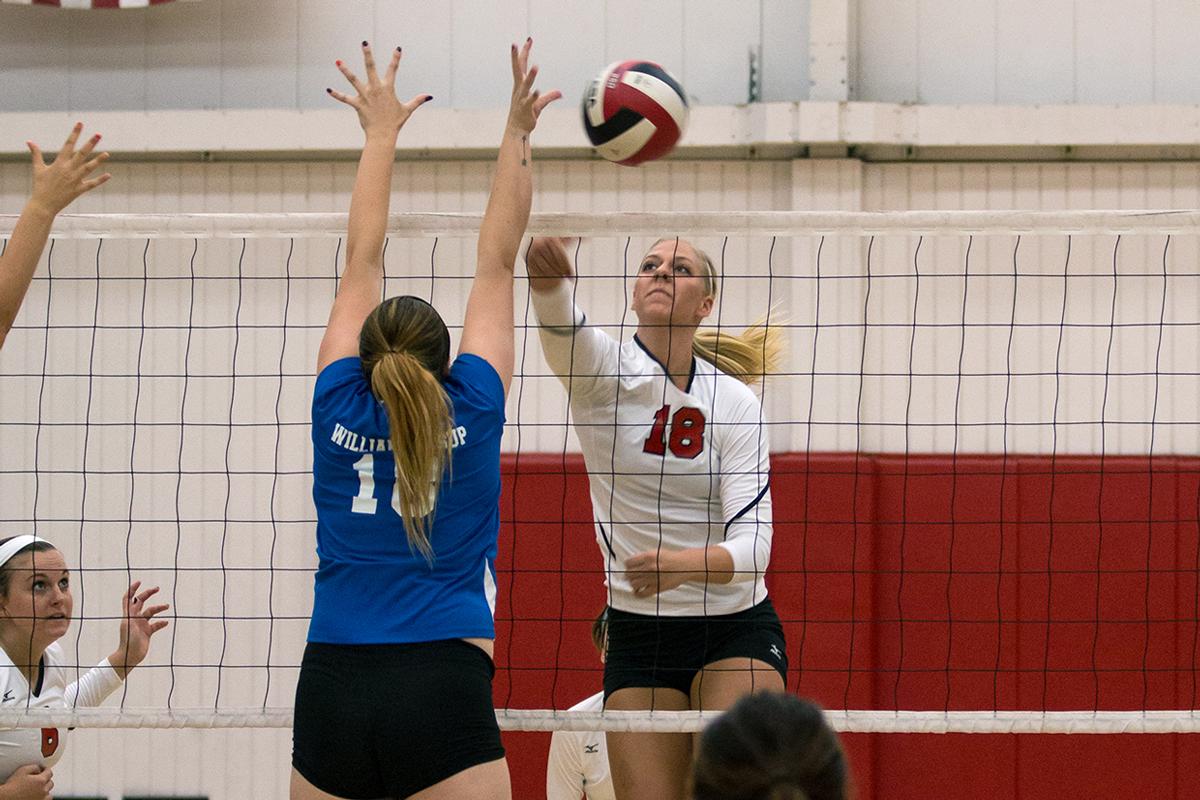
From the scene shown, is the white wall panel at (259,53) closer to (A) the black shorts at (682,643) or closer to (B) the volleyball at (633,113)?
(B) the volleyball at (633,113)

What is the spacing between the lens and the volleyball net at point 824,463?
671 centimetres

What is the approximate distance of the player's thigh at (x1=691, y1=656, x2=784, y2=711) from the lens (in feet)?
13.3

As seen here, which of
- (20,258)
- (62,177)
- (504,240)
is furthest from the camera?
(62,177)

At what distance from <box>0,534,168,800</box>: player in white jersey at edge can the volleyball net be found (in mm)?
1774

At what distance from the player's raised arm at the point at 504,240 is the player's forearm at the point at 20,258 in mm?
1217

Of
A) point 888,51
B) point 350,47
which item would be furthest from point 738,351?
point 350,47

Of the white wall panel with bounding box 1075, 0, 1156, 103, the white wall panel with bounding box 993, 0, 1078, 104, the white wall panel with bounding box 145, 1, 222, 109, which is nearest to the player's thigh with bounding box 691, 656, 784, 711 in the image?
the white wall panel with bounding box 993, 0, 1078, 104

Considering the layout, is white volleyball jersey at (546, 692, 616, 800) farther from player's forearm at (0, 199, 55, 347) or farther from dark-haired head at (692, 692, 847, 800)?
dark-haired head at (692, 692, 847, 800)

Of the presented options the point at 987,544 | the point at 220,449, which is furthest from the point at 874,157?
the point at 220,449

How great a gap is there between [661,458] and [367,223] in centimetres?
124

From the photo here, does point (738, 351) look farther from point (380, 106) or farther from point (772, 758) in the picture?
point (772, 758)

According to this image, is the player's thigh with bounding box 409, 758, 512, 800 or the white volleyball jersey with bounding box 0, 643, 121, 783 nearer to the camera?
the player's thigh with bounding box 409, 758, 512, 800

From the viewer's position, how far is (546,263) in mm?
3943

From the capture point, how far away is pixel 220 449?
727 cm
